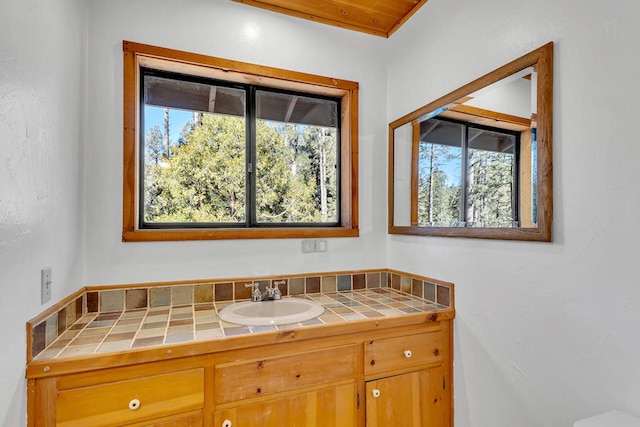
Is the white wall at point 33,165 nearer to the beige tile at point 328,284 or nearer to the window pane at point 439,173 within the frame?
the beige tile at point 328,284

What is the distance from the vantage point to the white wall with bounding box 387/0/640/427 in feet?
3.22

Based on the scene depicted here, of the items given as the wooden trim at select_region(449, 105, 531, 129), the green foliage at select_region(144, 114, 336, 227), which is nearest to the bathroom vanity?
the green foliage at select_region(144, 114, 336, 227)

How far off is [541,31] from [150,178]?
195 cm

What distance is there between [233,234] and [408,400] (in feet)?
4.01

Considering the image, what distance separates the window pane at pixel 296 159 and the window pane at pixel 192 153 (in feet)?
0.43

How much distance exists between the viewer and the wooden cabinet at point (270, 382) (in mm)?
1081

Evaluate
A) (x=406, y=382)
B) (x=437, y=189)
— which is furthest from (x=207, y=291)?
(x=437, y=189)

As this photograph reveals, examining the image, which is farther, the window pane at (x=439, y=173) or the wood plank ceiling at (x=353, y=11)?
the wood plank ceiling at (x=353, y=11)

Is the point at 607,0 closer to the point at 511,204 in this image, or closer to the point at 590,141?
the point at 590,141

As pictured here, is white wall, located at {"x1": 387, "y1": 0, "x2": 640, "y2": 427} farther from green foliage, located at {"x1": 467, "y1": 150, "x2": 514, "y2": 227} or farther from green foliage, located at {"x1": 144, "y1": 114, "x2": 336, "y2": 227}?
green foliage, located at {"x1": 144, "y1": 114, "x2": 336, "y2": 227}

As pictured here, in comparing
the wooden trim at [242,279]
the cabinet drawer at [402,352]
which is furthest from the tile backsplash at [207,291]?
the cabinet drawer at [402,352]

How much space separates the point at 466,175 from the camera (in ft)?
5.26

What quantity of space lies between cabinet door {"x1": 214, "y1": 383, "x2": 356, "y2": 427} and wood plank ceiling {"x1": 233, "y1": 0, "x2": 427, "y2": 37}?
2.03 meters

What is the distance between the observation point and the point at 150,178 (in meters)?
1.82
